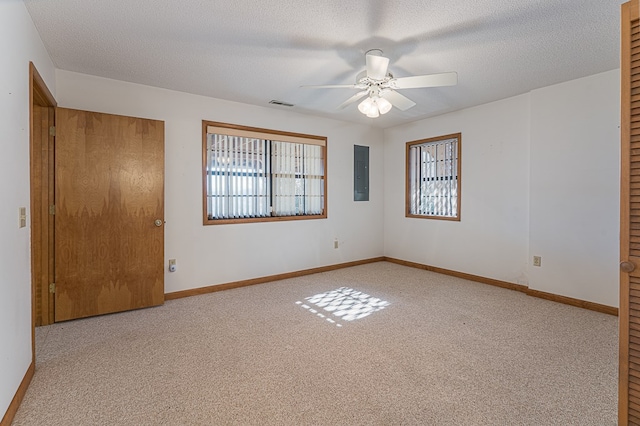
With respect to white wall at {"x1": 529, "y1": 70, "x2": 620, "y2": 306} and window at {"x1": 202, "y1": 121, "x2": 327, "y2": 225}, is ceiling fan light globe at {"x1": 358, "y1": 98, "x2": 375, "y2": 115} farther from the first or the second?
white wall at {"x1": 529, "y1": 70, "x2": 620, "y2": 306}

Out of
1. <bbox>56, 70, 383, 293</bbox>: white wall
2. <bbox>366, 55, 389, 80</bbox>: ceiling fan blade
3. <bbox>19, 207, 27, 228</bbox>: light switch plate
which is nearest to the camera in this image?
<bbox>19, 207, 27, 228</bbox>: light switch plate

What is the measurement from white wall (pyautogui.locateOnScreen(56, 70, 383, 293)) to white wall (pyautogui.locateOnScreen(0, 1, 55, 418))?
1.15 meters

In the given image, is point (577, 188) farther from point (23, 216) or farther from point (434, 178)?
point (23, 216)

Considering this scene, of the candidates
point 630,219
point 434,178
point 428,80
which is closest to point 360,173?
point 434,178

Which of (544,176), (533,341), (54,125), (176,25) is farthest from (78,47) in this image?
(544,176)

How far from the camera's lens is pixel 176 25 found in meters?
2.32

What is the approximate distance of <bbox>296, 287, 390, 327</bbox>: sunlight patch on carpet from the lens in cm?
314

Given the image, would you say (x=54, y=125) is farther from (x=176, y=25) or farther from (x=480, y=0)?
(x=480, y=0)

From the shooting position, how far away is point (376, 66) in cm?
243

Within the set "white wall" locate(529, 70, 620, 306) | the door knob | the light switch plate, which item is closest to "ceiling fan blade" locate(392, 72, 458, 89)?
the door knob

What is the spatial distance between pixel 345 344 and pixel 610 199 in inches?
119

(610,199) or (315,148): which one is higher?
(315,148)

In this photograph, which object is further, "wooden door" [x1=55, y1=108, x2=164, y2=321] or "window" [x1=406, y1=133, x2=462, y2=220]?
"window" [x1=406, y1=133, x2=462, y2=220]

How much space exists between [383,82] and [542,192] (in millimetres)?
2460
